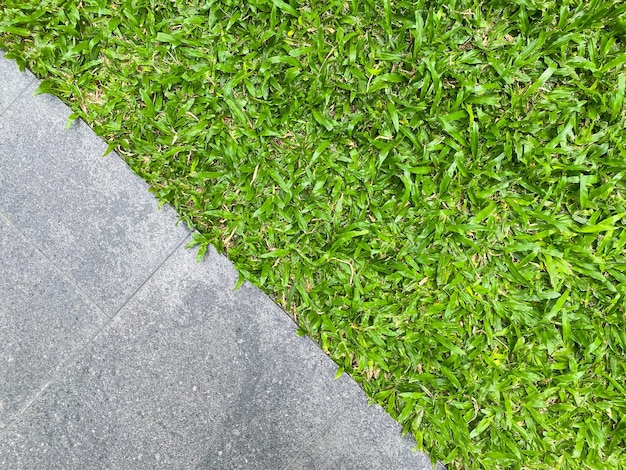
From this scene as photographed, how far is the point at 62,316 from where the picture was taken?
2260 mm

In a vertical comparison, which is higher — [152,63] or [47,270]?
[152,63]

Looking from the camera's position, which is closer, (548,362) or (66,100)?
(548,362)

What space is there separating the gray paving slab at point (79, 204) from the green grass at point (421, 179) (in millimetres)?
155

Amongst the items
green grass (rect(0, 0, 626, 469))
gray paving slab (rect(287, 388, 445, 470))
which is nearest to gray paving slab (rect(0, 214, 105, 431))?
green grass (rect(0, 0, 626, 469))

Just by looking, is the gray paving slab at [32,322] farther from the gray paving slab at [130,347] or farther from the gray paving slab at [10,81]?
the gray paving slab at [10,81]

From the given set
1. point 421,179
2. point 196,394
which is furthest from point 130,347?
point 421,179

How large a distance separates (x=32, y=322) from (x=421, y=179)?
6.81ft

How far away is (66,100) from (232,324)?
1458 mm

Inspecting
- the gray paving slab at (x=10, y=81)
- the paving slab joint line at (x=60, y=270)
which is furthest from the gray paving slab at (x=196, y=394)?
the gray paving slab at (x=10, y=81)

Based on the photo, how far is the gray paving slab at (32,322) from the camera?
2.23 metres

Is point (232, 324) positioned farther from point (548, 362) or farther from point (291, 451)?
point (548, 362)

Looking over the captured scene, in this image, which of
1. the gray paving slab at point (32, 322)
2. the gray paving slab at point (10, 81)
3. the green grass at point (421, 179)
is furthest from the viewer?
the gray paving slab at point (10, 81)

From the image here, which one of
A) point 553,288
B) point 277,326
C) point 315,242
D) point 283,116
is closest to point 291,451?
point 277,326

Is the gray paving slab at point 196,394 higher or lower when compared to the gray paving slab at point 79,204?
lower
